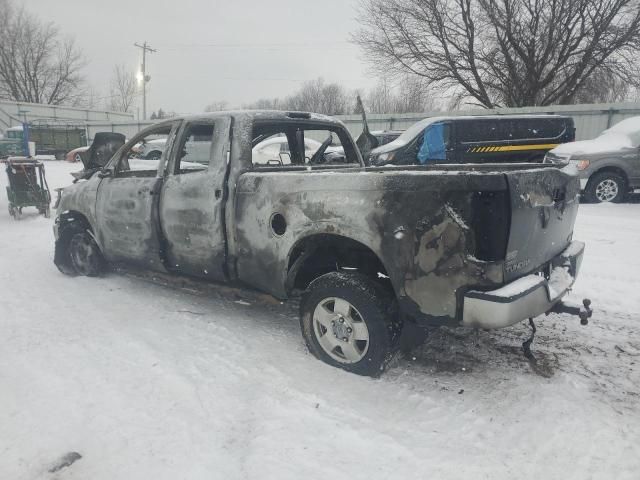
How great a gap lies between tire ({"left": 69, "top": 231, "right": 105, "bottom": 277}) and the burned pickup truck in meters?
0.49

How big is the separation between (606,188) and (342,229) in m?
8.99

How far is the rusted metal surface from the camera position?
239 cm

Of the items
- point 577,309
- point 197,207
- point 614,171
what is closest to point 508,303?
point 577,309

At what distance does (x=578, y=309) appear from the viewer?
9.52 ft

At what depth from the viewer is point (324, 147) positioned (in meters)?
4.47

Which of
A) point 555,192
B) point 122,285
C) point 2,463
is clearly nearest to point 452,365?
point 555,192

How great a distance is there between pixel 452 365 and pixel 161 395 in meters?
1.96

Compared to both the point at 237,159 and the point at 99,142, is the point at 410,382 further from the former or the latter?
the point at 99,142

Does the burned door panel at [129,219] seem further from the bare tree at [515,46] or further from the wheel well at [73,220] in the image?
the bare tree at [515,46]

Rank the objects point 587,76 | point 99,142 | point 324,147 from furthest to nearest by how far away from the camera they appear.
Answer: point 587,76 < point 99,142 < point 324,147

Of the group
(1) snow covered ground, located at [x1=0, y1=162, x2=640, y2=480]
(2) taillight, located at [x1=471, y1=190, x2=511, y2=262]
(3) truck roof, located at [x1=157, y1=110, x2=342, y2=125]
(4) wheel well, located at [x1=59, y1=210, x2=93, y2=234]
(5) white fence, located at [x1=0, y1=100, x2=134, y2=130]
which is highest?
(5) white fence, located at [x1=0, y1=100, x2=134, y2=130]

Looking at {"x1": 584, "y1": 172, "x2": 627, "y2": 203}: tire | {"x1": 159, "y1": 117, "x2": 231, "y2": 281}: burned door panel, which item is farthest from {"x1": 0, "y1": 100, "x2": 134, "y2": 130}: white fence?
{"x1": 159, "y1": 117, "x2": 231, "y2": 281}: burned door panel

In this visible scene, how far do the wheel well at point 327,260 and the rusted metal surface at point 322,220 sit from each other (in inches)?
0.4

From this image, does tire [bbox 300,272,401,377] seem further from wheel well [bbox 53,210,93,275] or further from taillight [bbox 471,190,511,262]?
wheel well [bbox 53,210,93,275]
